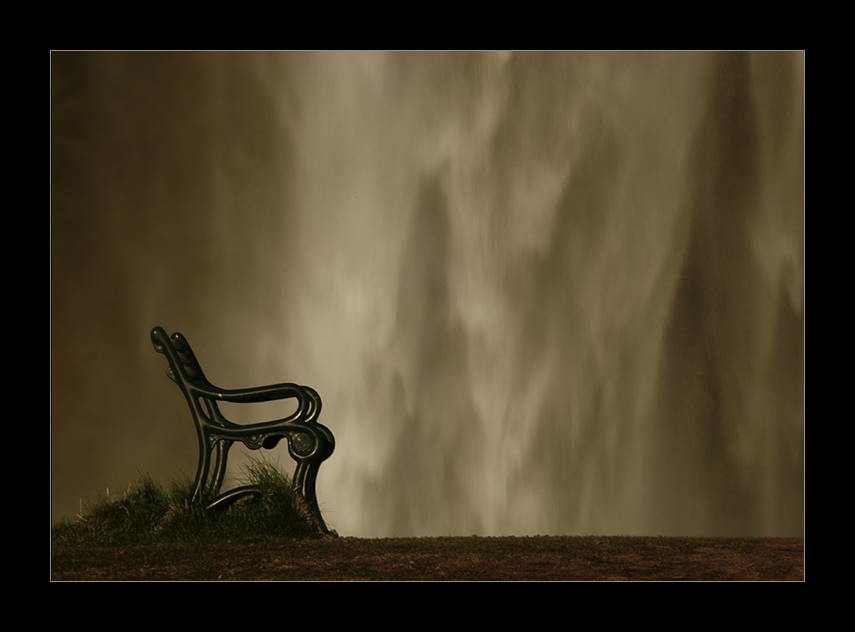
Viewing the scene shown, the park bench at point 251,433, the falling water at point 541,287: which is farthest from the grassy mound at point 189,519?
the falling water at point 541,287

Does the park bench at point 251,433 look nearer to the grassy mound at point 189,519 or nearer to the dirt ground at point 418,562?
the grassy mound at point 189,519

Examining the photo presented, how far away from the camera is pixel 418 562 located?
11.4 feet

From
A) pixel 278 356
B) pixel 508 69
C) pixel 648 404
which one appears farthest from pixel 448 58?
pixel 648 404

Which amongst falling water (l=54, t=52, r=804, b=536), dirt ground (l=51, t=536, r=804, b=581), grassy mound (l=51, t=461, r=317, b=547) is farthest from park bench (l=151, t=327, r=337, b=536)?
falling water (l=54, t=52, r=804, b=536)

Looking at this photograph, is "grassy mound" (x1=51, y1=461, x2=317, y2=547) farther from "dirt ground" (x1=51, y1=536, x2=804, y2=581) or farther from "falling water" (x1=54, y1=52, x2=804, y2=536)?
"falling water" (x1=54, y1=52, x2=804, y2=536)

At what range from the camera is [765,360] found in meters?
4.80

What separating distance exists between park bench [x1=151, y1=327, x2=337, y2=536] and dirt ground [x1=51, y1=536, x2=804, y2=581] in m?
0.30

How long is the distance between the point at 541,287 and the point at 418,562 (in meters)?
1.99

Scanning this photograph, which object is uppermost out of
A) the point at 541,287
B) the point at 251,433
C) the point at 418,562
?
the point at 541,287

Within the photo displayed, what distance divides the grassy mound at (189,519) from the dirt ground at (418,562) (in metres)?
0.11

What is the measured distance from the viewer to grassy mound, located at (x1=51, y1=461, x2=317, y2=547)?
379 centimetres

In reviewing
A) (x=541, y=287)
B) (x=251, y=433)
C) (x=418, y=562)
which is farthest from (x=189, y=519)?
(x=541, y=287)

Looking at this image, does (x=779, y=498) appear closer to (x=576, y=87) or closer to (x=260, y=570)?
(x=576, y=87)

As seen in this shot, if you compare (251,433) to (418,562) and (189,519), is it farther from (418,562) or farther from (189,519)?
(418,562)
